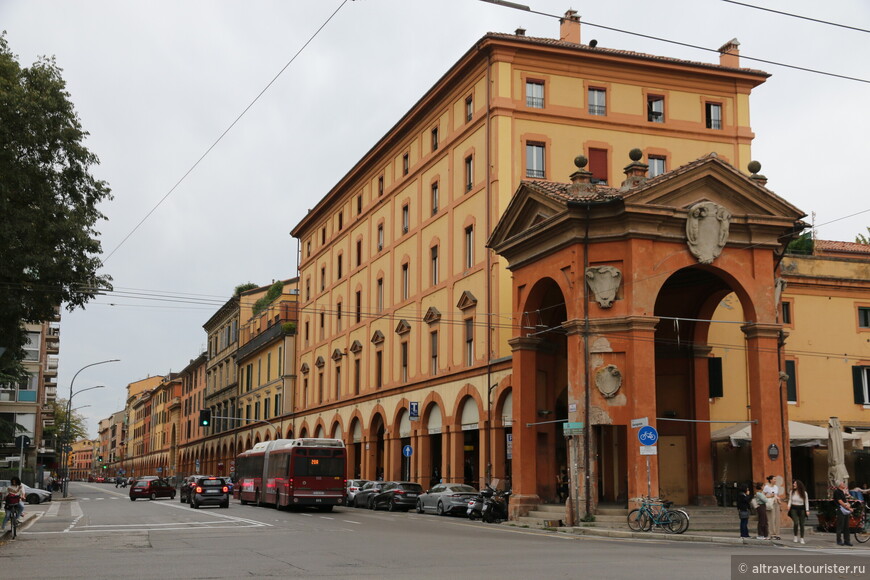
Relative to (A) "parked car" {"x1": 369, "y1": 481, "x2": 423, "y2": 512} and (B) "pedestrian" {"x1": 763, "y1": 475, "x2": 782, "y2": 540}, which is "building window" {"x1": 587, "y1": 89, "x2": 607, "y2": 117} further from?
(B) "pedestrian" {"x1": 763, "y1": 475, "x2": 782, "y2": 540}

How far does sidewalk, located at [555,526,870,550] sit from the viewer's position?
73.7 ft

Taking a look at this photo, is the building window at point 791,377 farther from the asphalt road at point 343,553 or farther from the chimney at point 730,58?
the asphalt road at point 343,553

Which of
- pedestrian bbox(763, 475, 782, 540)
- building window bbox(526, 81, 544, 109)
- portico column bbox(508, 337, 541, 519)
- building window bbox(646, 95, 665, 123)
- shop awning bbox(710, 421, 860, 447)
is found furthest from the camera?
building window bbox(646, 95, 665, 123)

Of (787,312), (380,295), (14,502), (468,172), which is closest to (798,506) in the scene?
(787,312)

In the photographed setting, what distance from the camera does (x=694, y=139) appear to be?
140ft

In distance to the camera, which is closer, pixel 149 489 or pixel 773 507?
pixel 773 507

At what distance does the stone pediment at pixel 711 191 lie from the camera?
28312 mm

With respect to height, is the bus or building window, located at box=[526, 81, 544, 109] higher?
building window, located at box=[526, 81, 544, 109]

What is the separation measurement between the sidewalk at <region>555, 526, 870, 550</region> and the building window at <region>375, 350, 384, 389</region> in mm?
26065

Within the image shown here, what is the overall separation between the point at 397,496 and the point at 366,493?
322 cm

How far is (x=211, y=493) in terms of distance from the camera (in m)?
43.2

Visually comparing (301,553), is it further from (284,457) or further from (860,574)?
(284,457)

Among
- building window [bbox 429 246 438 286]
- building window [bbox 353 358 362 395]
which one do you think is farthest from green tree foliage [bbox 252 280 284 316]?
building window [bbox 429 246 438 286]

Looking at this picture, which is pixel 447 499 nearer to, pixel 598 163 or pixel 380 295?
pixel 598 163
